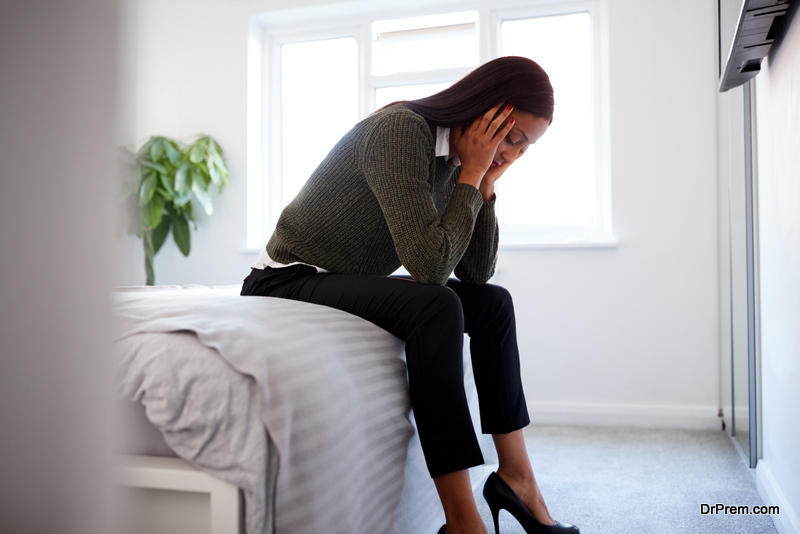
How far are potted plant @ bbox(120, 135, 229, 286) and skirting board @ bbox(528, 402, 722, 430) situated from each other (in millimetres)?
1796

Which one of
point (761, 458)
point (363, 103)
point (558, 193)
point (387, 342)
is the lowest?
point (761, 458)

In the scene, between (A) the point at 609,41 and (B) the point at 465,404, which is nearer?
(B) the point at 465,404

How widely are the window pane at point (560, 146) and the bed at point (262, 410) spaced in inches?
80.5

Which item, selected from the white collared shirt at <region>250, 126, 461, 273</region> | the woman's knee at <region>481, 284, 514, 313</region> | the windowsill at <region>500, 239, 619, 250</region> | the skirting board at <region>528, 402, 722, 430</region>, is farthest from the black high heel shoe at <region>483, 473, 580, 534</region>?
the windowsill at <region>500, 239, 619, 250</region>

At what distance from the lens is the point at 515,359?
123 centimetres

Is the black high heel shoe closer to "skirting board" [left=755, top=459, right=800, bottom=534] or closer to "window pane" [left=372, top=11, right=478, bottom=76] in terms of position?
"skirting board" [left=755, top=459, right=800, bottom=534]

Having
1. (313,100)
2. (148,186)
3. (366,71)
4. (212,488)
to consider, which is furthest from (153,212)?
(212,488)

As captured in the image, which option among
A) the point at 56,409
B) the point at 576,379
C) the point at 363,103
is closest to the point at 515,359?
the point at 56,409

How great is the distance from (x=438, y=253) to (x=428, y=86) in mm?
2083

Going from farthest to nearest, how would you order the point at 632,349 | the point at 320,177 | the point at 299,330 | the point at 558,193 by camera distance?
the point at 558,193 → the point at 632,349 → the point at 320,177 → the point at 299,330

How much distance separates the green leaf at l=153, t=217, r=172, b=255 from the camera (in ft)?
9.57

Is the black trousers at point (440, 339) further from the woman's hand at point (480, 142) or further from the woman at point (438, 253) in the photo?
the woman's hand at point (480, 142)

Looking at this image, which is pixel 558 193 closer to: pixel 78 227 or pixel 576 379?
pixel 576 379

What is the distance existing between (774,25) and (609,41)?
4.50ft
